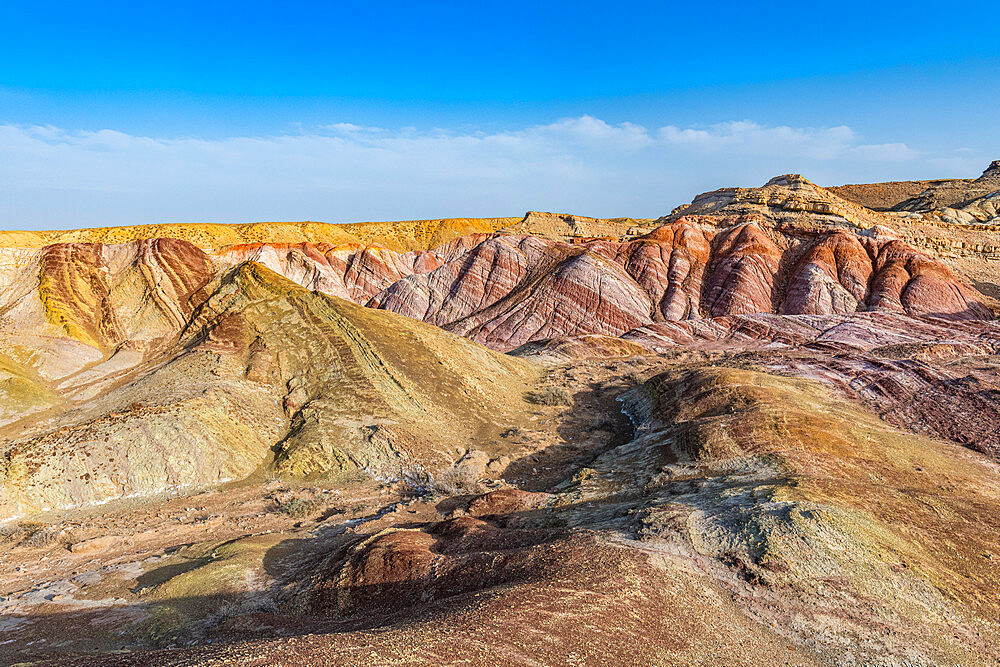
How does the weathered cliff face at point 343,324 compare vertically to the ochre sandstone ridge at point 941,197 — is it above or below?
below

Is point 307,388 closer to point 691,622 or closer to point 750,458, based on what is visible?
point 750,458

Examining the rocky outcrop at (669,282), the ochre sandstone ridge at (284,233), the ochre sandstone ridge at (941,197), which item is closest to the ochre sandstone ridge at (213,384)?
the rocky outcrop at (669,282)

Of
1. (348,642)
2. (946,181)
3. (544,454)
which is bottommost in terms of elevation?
(544,454)

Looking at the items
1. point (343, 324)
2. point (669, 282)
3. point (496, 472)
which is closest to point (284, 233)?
point (343, 324)

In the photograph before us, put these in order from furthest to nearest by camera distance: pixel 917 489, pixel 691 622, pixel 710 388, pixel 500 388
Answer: pixel 500 388, pixel 710 388, pixel 917 489, pixel 691 622

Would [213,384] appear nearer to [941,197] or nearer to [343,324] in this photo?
[343,324]

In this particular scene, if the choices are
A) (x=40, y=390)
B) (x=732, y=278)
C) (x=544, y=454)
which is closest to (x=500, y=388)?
(x=544, y=454)

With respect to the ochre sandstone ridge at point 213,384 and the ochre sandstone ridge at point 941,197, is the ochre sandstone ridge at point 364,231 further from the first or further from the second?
the ochre sandstone ridge at point 941,197

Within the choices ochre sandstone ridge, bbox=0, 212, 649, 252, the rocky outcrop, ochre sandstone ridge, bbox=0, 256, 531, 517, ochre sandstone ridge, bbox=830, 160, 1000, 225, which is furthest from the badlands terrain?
ochre sandstone ridge, bbox=0, 212, 649, 252
